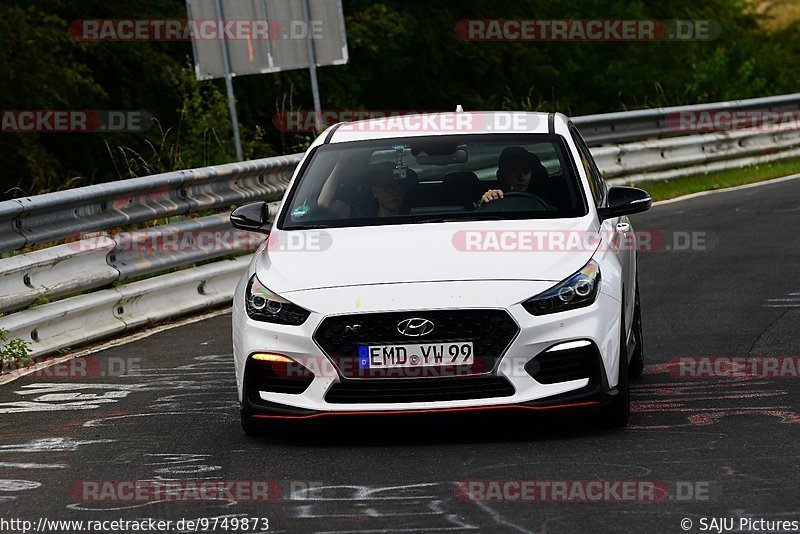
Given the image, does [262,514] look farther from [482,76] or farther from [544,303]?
[482,76]

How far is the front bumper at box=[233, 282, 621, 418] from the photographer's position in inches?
291

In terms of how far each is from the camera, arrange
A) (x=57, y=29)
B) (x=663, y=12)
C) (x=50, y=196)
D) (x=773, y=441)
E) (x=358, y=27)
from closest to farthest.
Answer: (x=773, y=441)
(x=50, y=196)
(x=57, y=29)
(x=358, y=27)
(x=663, y=12)

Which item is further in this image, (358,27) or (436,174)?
(358,27)

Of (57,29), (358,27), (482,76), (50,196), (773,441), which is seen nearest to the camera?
(773,441)

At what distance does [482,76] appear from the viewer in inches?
1754

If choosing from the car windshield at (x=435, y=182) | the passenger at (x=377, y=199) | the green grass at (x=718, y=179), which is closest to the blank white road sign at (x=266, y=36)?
the green grass at (x=718, y=179)

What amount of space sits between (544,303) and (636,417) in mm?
1004

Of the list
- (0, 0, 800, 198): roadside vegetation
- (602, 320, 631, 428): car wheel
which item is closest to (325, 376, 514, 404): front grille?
(602, 320, 631, 428): car wheel

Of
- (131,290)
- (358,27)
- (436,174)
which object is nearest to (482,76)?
(358,27)

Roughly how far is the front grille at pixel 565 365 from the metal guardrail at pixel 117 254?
443 cm

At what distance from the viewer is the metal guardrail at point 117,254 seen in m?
11.0

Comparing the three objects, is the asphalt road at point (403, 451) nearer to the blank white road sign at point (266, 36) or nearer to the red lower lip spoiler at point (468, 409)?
the red lower lip spoiler at point (468, 409)

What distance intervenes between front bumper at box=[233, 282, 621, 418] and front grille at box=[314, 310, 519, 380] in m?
0.03

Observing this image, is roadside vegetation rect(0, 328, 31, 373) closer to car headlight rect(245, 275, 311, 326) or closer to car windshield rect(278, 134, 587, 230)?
car windshield rect(278, 134, 587, 230)
